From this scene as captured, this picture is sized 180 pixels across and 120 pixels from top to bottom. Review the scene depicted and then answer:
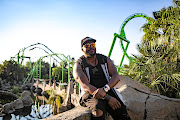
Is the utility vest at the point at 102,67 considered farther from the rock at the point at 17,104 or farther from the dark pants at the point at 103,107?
the rock at the point at 17,104

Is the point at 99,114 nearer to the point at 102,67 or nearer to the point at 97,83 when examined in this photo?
the point at 97,83

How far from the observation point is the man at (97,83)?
1382mm

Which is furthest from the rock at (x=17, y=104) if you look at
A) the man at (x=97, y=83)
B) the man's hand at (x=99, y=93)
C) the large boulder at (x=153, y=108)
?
the man's hand at (x=99, y=93)

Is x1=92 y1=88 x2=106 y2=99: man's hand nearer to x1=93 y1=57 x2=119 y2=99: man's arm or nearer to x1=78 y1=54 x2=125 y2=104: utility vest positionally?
x1=93 y1=57 x2=119 y2=99: man's arm

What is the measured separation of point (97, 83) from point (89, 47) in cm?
43

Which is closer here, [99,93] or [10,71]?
[99,93]

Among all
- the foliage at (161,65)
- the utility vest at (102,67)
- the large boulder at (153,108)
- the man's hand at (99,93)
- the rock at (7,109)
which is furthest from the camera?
the rock at (7,109)

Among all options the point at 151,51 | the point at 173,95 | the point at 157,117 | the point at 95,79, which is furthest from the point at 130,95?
the point at 151,51

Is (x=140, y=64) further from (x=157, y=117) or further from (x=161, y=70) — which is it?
(x=157, y=117)

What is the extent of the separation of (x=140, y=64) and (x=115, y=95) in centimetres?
253

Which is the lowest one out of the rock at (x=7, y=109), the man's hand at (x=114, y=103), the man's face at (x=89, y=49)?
the rock at (x=7, y=109)

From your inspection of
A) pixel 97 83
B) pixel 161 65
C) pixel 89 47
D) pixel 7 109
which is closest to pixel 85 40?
pixel 89 47

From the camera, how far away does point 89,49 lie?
1616mm

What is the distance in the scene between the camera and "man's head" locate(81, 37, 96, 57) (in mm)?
1606
